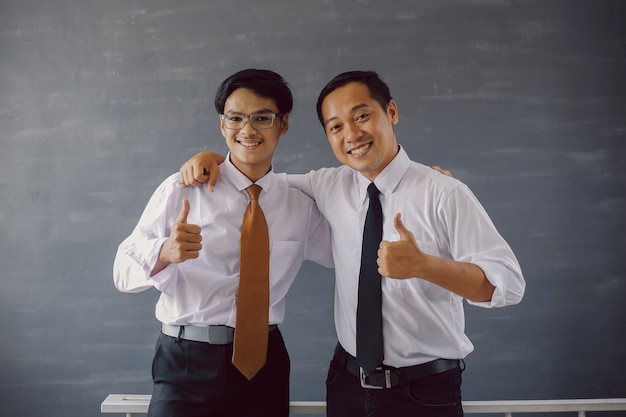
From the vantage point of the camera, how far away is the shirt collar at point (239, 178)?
1610 mm

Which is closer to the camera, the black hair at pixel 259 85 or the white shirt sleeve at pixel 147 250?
the white shirt sleeve at pixel 147 250

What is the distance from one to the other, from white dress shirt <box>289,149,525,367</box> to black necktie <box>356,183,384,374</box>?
0.04 m

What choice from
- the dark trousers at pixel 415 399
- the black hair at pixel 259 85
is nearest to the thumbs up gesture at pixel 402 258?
the dark trousers at pixel 415 399

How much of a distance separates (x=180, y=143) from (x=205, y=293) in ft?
3.52

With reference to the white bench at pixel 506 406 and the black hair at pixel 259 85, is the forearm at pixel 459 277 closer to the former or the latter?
the white bench at pixel 506 406

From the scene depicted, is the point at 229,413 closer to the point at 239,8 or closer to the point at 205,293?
the point at 205,293

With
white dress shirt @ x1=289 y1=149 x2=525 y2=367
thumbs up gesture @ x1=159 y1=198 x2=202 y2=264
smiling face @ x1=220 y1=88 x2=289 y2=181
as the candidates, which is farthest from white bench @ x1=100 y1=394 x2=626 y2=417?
smiling face @ x1=220 y1=88 x2=289 y2=181

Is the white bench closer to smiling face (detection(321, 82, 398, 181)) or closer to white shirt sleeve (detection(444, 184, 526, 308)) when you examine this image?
white shirt sleeve (detection(444, 184, 526, 308))

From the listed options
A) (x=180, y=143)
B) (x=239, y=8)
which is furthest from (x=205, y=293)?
(x=239, y=8)

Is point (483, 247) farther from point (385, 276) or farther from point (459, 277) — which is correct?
point (385, 276)

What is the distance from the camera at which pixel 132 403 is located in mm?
1630

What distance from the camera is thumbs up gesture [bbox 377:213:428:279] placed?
4.10 feet

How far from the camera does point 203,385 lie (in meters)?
1.46

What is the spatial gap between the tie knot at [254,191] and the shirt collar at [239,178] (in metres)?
0.01
